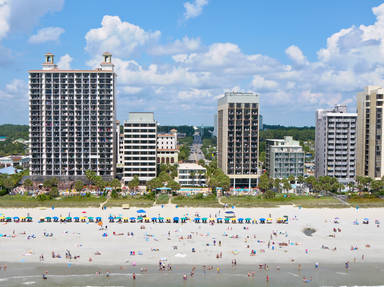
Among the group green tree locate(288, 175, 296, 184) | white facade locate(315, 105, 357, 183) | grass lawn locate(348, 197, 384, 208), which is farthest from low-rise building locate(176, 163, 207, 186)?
grass lawn locate(348, 197, 384, 208)

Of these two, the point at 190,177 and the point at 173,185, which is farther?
the point at 190,177

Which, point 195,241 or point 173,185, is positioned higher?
point 173,185

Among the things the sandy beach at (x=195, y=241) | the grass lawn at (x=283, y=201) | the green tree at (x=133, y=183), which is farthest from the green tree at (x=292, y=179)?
the green tree at (x=133, y=183)

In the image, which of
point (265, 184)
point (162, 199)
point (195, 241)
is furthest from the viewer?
point (265, 184)

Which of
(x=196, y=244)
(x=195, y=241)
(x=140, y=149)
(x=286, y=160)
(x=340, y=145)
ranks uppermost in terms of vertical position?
(x=340, y=145)

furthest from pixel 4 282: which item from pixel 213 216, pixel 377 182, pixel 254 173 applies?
pixel 377 182

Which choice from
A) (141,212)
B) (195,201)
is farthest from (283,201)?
(141,212)

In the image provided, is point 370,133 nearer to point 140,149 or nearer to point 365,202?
point 365,202
